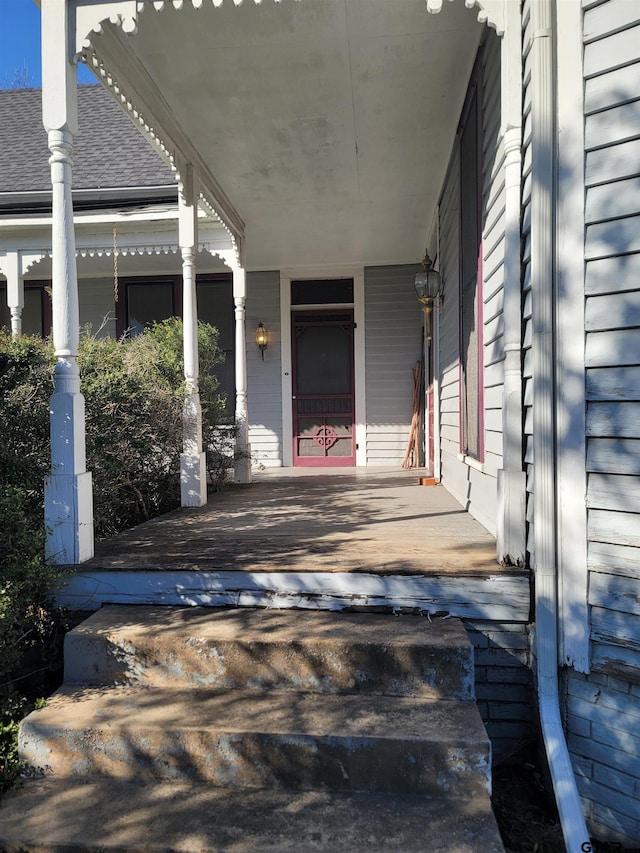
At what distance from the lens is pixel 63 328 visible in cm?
274

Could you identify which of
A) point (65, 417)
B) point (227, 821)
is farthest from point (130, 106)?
point (227, 821)

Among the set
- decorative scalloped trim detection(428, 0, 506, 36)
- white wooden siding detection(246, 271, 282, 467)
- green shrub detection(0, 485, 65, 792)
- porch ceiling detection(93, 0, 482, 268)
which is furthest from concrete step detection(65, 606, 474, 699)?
white wooden siding detection(246, 271, 282, 467)

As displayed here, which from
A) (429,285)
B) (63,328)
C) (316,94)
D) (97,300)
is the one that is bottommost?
(63,328)

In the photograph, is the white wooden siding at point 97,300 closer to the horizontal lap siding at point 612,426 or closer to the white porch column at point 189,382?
the white porch column at point 189,382

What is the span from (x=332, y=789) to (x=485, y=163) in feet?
10.4

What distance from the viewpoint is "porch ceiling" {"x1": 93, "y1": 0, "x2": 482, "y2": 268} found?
3.12 metres

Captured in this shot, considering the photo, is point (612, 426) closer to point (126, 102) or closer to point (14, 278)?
point (126, 102)

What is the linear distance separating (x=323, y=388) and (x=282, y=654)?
5.98m

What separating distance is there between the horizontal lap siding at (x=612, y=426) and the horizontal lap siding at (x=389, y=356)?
5574mm

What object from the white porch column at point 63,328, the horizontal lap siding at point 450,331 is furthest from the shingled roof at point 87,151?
the white porch column at point 63,328

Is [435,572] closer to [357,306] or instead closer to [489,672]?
[489,672]

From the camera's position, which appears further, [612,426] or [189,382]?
[189,382]

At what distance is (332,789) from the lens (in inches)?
70.0

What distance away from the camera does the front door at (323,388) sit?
7.89 metres
